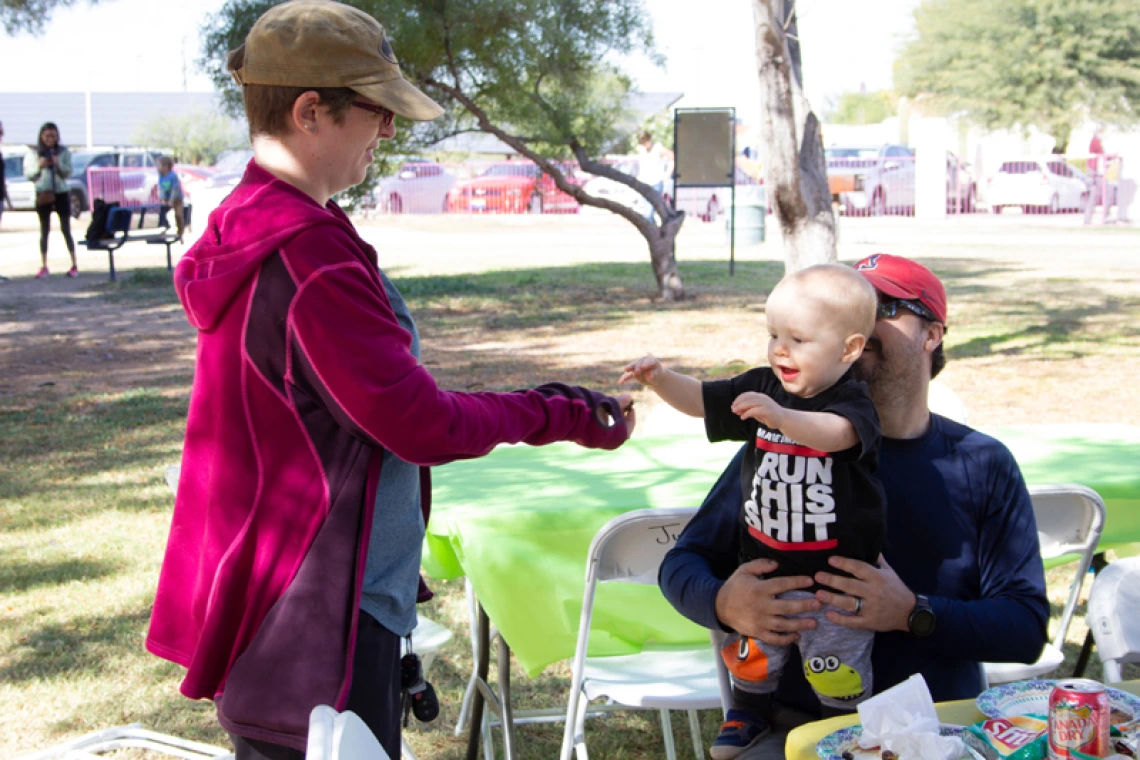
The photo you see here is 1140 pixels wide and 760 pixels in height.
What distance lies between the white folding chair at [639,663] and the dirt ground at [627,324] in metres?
5.15

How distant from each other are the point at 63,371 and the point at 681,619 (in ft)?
28.0

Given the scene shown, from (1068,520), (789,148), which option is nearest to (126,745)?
(1068,520)

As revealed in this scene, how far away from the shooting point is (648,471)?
3.50 metres

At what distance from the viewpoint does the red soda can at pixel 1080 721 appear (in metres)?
1.55

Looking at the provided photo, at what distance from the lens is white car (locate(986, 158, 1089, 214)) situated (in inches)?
1168

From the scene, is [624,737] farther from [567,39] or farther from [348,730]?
[567,39]

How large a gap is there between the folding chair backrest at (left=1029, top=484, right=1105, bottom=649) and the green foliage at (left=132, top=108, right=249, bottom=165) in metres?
58.7

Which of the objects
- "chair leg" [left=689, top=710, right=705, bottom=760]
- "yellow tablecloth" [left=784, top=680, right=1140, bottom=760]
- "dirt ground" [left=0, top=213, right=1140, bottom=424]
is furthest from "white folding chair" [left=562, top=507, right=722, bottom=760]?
"dirt ground" [left=0, top=213, right=1140, bottom=424]

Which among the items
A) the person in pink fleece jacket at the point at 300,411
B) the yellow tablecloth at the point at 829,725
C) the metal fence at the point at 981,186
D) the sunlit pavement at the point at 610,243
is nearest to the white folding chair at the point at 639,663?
the person in pink fleece jacket at the point at 300,411

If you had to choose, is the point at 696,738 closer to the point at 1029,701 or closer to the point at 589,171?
the point at 1029,701

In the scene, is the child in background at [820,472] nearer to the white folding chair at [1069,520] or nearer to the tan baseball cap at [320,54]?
the white folding chair at [1069,520]

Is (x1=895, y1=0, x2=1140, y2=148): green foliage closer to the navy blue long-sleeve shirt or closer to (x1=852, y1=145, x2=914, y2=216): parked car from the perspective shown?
(x1=852, y1=145, x2=914, y2=216): parked car

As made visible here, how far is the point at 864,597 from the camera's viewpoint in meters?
2.10

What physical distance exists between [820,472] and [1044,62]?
152ft
